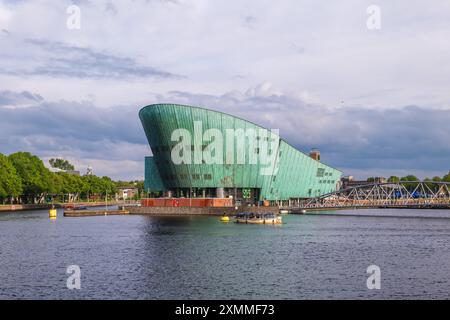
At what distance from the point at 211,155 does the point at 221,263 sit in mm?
82578

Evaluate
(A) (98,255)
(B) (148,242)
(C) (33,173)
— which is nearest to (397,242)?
(B) (148,242)

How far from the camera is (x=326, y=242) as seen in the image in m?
68.4

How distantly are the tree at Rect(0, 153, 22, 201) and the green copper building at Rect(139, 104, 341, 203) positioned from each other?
2758cm

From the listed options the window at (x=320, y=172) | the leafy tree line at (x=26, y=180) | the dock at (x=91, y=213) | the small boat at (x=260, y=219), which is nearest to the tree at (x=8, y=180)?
the leafy tree line at (x=26, y=180)

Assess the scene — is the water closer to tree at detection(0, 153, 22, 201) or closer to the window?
tree at detection(0, 153, 22, 201)

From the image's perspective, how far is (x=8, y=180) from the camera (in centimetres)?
13475

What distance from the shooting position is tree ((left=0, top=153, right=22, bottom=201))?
5276 inches

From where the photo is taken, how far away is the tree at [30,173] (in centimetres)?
14988

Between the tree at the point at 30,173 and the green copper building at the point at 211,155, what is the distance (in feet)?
88.1

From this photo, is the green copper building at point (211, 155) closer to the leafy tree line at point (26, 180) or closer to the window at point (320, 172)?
the window at point (320, 172)

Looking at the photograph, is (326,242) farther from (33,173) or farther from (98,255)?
(33,173)
